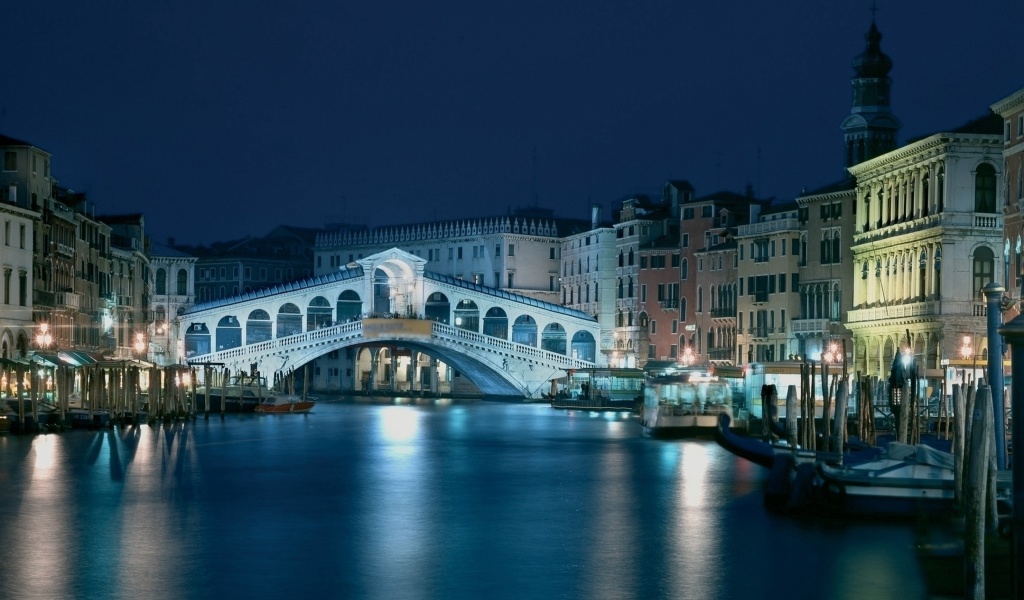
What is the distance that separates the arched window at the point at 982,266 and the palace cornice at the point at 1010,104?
556 cm

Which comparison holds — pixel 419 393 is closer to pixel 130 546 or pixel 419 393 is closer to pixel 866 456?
pixel 866 456

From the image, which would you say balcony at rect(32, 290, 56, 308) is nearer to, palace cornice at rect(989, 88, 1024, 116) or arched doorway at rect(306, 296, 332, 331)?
palace cornice at rect(989, 88, 1024, 116)

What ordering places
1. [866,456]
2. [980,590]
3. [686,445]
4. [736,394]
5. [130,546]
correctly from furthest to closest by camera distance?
[736,394], [686,445], [866,456], [130,546], [980,590]

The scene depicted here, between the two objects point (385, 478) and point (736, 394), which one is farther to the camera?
point (736, 394)

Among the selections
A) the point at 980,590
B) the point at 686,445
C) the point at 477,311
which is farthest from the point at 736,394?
the point at 980,590

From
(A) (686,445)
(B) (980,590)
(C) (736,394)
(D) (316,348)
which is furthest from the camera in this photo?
(D) (316,348)

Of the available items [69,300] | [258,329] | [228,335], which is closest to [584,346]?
[258,329]

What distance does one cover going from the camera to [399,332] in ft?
206

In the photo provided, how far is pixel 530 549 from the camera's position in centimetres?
1605

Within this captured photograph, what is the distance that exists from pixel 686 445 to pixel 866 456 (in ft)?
37.5

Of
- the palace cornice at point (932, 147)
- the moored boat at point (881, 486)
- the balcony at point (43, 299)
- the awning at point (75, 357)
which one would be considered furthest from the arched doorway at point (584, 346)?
the moored boat at point (881, 486)

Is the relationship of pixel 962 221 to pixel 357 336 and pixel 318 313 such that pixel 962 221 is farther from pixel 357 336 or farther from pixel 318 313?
pixel 318 313

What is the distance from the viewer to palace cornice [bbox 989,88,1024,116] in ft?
110

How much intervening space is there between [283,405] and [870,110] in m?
19.1
